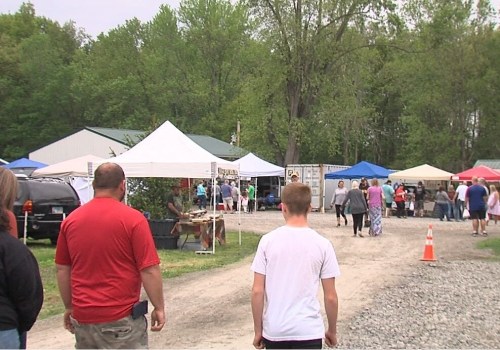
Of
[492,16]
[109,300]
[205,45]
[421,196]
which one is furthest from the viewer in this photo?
[205,45]

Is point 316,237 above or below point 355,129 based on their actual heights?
below

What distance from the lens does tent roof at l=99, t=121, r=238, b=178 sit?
1579 centimetres

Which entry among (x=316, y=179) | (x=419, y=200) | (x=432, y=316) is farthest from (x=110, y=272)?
(x=316, y=179)

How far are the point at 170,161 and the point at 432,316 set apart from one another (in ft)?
28.3

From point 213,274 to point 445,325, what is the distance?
532cm

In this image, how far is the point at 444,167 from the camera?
5362cm

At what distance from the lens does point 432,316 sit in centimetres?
876

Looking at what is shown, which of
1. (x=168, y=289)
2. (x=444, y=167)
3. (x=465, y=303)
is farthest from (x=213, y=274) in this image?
(x=444, y=167)

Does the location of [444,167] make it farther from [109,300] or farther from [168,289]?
[109,300]

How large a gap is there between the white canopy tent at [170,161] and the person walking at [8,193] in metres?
11.5

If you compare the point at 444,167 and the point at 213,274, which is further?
the point at 444,167

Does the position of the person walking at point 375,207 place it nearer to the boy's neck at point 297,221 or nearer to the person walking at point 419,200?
the person walking at point 419,200

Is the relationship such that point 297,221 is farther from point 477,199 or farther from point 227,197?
point 227,197

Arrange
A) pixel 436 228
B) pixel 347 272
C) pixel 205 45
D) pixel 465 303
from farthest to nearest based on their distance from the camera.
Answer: pixel 205 45
pixel 436 228
pixel 347 272
pixel 465 303
